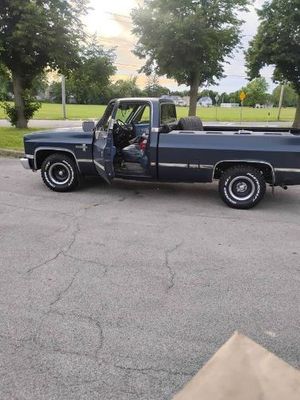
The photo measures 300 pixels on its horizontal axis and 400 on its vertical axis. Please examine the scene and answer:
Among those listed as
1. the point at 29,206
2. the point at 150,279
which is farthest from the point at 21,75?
the point at 150,279

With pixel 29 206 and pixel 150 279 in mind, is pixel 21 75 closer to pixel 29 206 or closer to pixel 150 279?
pixel 29 206

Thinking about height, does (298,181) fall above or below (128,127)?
below

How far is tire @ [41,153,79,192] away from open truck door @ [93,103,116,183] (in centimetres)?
57

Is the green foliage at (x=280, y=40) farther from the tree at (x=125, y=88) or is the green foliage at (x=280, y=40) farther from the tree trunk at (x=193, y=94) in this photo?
the tree at (x=125, y=88)

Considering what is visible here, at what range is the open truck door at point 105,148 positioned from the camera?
6.72 meters

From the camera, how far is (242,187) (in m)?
6.75

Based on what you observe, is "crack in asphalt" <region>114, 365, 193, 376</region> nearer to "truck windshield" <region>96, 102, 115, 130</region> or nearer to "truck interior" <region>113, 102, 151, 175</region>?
"truck interior" <region>113, 102, 151, 175</region>

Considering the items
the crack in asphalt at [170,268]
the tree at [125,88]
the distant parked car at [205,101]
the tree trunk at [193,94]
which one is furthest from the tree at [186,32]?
the distant parked car at [205,101]

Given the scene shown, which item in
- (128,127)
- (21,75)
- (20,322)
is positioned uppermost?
(21,75)

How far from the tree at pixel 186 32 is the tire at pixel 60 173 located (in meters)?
12.1

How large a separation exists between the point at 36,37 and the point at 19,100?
3.32 meters

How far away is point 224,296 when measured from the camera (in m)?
3.82

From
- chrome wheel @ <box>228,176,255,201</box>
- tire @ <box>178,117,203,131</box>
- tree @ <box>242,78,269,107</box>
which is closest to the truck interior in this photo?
tire @ <box>178,117,203,131</box>

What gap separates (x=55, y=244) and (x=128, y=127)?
365 cm
